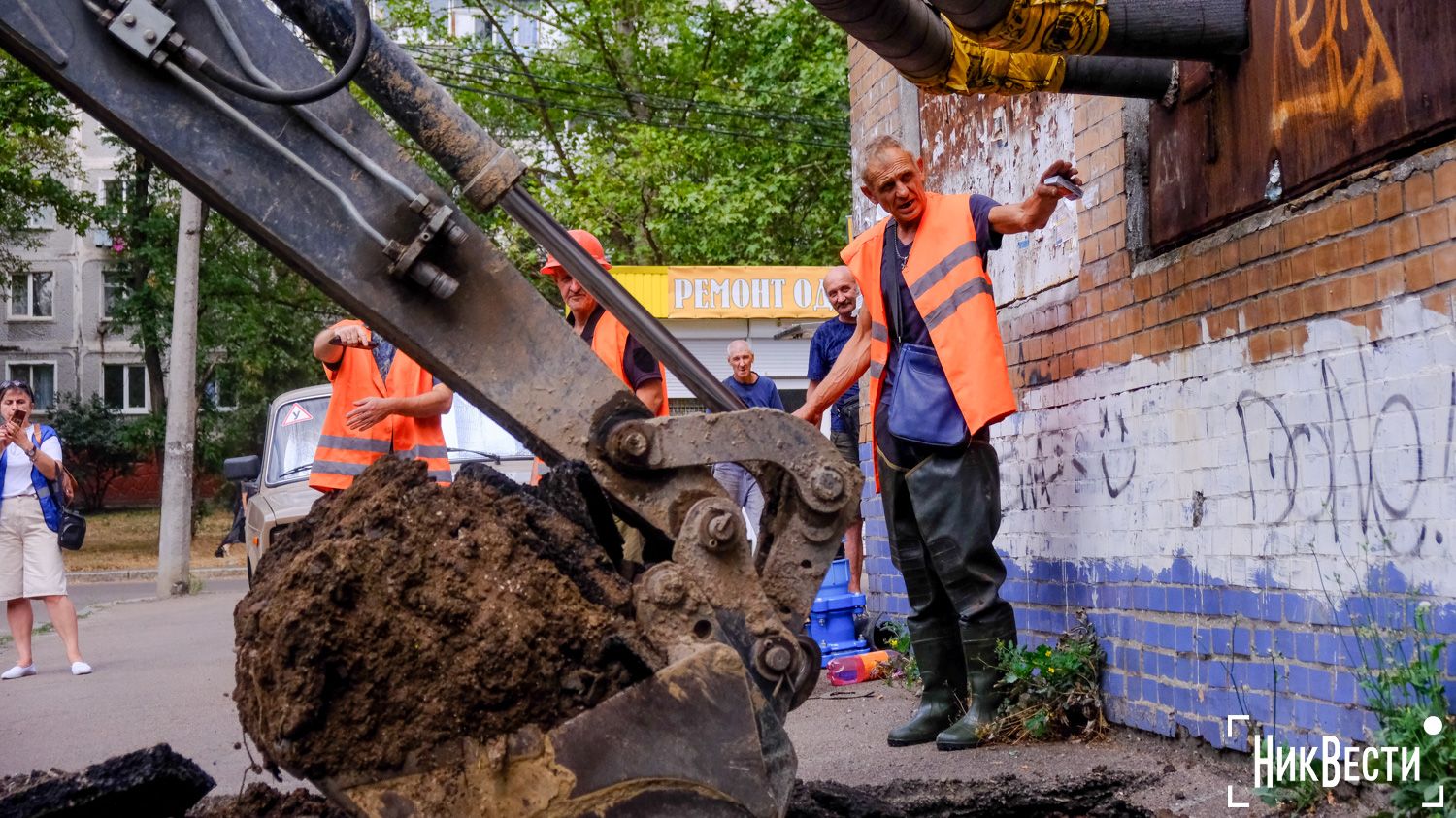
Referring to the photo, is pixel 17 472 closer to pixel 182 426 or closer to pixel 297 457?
pixel 297 457

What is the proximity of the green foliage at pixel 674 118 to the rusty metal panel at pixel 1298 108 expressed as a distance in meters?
20.2

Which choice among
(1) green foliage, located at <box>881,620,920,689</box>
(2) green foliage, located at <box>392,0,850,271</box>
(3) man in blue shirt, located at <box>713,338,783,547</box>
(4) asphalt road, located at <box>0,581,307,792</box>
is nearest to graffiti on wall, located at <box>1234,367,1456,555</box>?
(1) green foliage, located at <box>881,620,920,689</box>

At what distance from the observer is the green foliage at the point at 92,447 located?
3828cm

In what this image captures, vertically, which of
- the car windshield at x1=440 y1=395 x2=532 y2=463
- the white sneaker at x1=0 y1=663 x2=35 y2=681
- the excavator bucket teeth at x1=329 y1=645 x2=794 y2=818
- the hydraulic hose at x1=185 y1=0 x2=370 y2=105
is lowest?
the white sneaker at x1=0 y1=663 x2=35 y2=681

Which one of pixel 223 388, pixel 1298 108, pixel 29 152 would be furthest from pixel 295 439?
pixel 223 388

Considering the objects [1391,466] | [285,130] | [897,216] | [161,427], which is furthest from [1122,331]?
[161,427]

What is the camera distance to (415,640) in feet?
10.00

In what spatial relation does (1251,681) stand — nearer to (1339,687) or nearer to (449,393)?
(1339,687)

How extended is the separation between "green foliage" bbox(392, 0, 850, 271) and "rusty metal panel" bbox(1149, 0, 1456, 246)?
20176mm

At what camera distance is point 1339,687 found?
4082mm

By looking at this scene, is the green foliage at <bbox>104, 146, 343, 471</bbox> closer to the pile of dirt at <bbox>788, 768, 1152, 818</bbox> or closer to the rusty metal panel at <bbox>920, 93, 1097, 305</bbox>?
the rusty metal panel at <bbox>920, 93, 1097, 305</bbox>

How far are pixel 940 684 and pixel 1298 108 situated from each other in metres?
2.51

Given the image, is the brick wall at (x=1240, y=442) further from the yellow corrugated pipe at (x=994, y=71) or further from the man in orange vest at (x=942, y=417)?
the yellow corrugated pipe at (x=994, y=71)

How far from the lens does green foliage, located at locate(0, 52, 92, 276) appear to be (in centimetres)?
2627
